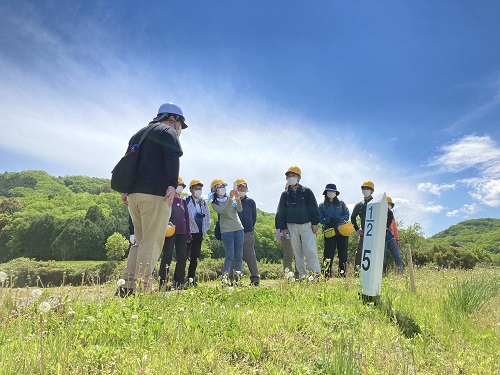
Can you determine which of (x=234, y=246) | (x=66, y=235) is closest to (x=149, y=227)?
(x=234, y=246)

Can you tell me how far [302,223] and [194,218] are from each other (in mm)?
2511

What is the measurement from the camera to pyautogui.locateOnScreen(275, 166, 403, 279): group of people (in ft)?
24.5

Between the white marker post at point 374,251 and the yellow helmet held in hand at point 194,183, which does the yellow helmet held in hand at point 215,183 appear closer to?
the yellow helmet held in hand at point 194,183

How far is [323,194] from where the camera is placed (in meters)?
9.05

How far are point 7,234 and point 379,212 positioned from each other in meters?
88.6

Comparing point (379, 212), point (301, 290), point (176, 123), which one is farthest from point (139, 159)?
point (379, 212)

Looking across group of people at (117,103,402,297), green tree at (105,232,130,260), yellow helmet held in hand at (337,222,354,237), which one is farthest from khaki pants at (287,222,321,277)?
green tree at (105,232,130,260)

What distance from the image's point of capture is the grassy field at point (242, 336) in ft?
7.20

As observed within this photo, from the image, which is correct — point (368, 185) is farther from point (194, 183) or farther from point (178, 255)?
point (178, 255)

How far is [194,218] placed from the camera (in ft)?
26.0

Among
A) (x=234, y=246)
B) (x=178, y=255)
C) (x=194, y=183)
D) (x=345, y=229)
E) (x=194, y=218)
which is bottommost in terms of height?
(x=178, y=255)

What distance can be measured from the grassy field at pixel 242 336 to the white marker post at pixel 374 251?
0.21m

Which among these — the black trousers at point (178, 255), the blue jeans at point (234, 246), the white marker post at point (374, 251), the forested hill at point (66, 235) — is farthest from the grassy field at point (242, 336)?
the forested hill at point (66, 235)

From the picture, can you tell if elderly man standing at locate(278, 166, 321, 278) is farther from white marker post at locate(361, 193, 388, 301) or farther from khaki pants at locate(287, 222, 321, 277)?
white marker post at locate(361, 193, 388, 301)
